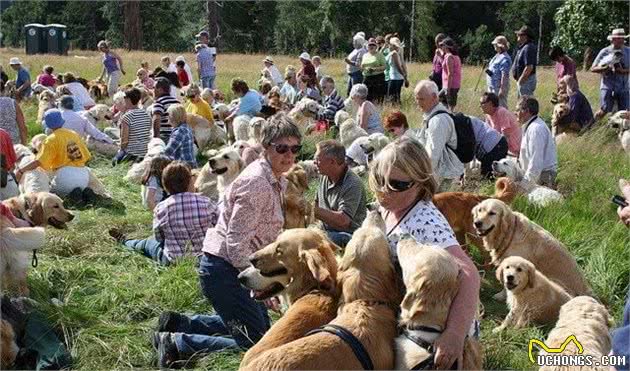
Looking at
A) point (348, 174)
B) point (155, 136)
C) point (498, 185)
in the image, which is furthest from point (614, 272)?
point (155, 136)

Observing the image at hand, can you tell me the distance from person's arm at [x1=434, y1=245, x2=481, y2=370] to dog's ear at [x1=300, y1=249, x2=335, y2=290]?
0.75 m

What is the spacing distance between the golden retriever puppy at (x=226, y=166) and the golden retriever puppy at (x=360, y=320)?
4917 millimetres

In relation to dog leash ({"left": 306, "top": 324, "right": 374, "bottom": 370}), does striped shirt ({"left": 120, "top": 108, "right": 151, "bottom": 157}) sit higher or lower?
lower

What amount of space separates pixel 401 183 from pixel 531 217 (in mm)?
5024

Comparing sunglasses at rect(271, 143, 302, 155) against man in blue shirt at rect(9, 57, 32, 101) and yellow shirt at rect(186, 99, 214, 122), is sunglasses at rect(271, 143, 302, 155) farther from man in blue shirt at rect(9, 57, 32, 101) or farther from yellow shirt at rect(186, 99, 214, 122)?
man in blue shirt at rect(9, 57, 32, 101)

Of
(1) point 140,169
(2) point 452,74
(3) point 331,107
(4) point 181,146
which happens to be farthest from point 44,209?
(2) point 452,74

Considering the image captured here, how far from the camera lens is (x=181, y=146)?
10.3 meters

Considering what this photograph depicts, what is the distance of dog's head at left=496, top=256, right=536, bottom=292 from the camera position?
608 cm

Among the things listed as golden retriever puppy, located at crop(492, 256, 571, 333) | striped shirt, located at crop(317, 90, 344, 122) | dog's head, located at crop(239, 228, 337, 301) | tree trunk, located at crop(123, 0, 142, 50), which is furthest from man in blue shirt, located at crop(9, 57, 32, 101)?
tree trunk, located at crop(123, 0, 142, 50)

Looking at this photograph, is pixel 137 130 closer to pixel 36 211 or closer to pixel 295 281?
pixel 36 211

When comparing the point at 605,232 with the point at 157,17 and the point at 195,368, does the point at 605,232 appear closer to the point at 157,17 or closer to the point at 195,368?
the point at 195,368

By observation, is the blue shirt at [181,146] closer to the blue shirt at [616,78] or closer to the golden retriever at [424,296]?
the golden retriever at [424,296]

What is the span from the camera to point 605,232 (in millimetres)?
7723

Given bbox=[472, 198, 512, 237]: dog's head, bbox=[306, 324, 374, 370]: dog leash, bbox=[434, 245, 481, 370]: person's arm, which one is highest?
bbox=[434, 245, 481, 370]: person's arm
